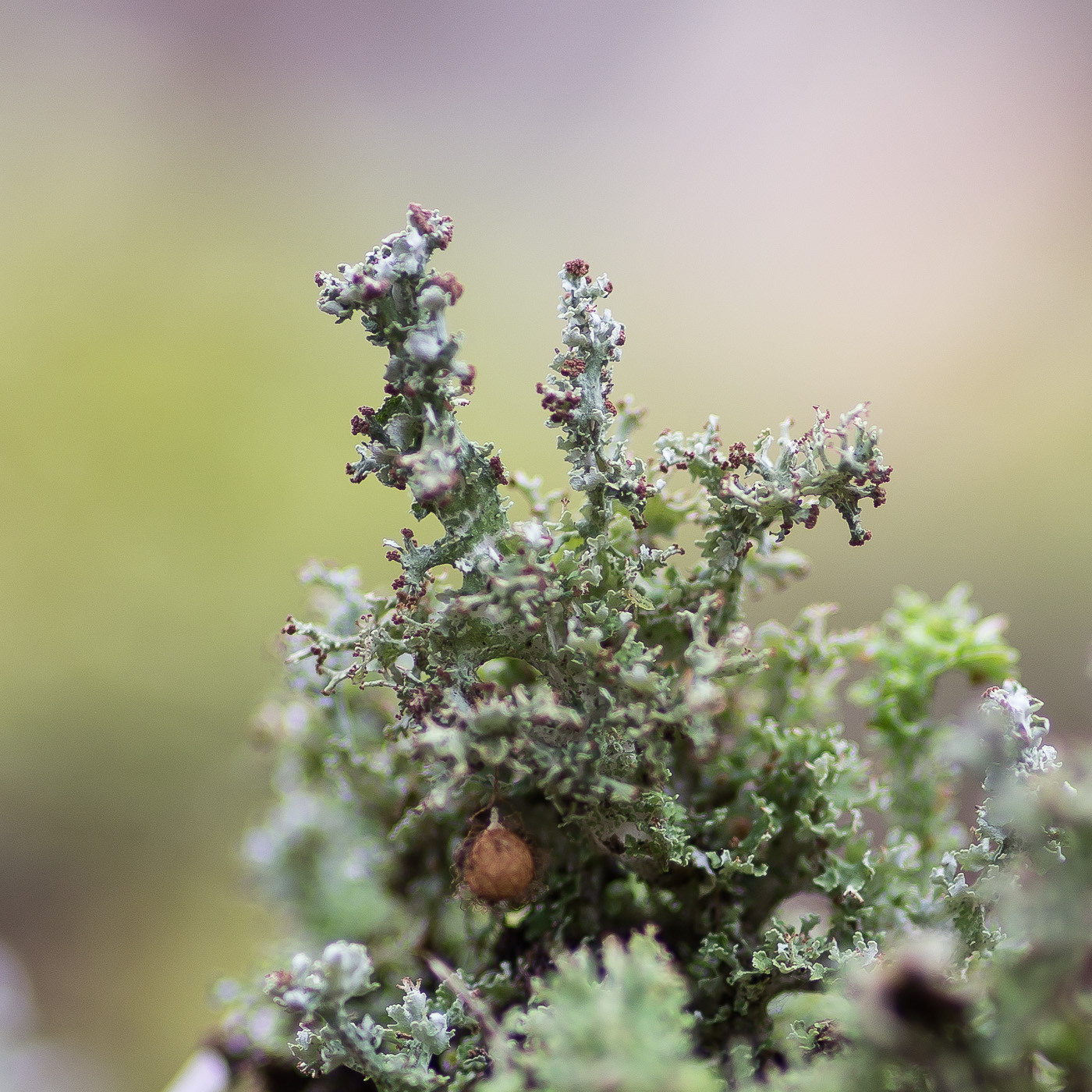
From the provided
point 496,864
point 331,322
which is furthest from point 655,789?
point 331,322

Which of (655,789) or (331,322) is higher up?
(331,322)

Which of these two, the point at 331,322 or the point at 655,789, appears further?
the point at 331,322

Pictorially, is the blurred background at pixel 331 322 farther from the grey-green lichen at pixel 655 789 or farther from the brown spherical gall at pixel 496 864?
the brown spherical gall at pixel 496 864

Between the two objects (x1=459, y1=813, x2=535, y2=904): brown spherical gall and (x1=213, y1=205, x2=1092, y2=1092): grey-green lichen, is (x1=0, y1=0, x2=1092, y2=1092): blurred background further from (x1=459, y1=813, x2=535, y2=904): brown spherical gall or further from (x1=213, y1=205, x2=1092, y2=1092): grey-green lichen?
(x1=459, y1=813, x2=535, y2=904): brown spherical gall

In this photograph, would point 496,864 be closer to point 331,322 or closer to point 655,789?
point 655,789

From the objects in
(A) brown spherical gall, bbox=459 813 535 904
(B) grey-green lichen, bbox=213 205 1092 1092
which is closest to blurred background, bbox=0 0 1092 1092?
(B) grey-green lichen, bbox=213 205 1092 1092
